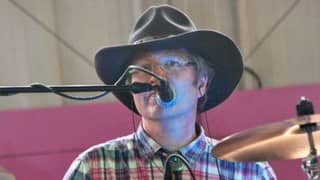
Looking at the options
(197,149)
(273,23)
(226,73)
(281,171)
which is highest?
(273,23)

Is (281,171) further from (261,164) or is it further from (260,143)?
(260,143)

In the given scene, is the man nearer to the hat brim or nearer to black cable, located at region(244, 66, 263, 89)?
the hat brim

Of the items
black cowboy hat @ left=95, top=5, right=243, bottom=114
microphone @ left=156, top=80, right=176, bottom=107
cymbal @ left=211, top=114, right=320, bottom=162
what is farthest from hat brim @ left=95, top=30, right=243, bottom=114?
microphone @ left=156, top=80, right=176, bottom=107

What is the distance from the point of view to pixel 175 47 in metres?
1.52

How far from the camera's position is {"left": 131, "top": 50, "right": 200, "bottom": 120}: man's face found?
1.46 m

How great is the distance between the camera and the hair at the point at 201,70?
1571 millimetres

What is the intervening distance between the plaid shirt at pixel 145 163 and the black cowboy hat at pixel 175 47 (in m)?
0.12

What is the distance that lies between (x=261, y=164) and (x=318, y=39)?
59.9 inches

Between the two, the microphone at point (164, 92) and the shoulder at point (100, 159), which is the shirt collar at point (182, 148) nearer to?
the shoulder at point (100, 159)

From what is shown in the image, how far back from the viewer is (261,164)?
1607 millimetres

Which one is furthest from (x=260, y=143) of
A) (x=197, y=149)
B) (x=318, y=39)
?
(x=318, y=39)

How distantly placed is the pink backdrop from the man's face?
1.10 m

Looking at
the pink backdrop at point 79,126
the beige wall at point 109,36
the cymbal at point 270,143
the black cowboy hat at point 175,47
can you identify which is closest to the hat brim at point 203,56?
the black cowboy hat at point 175,47

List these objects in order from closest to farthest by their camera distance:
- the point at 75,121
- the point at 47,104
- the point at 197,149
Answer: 1. the point at 197,149
2. the point at 75,121
3. the point at 47,104
